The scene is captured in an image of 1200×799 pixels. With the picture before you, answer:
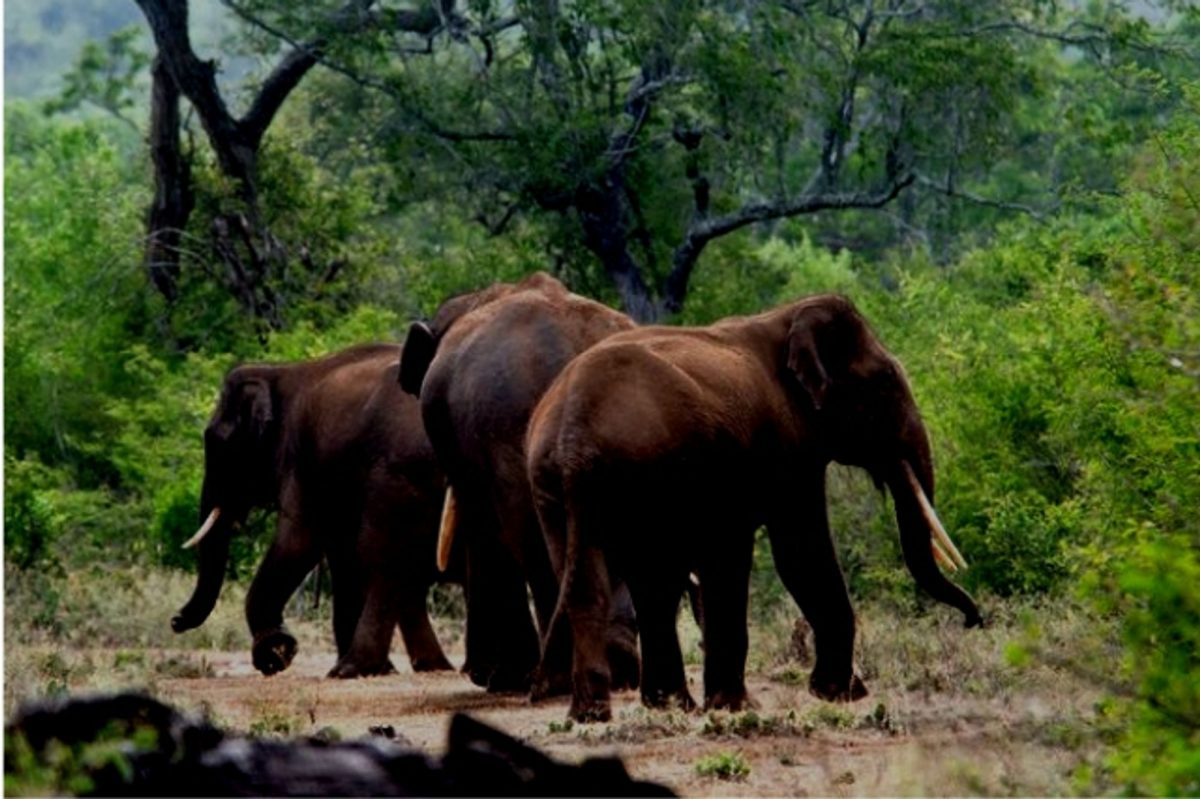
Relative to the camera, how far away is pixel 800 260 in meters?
49.8

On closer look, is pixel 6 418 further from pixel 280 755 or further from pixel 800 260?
pixel 280 755

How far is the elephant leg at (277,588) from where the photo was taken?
737 inches

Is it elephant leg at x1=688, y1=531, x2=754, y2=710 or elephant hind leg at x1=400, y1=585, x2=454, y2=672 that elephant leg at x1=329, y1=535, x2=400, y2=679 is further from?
elephant leg at x1=688, y1=531, x2=754, y2=710

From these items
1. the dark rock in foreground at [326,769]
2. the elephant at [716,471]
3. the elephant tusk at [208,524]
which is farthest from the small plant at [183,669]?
the dark rock in foreground at [326,769]

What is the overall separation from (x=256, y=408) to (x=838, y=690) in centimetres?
626

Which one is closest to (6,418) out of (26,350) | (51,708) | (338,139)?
(26,350)

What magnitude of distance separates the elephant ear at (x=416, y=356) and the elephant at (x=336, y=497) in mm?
972

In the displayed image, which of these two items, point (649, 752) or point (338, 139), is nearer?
point (649, 752)

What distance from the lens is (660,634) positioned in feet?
44.7

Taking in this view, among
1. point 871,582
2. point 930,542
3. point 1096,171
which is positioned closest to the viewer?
point 930,542

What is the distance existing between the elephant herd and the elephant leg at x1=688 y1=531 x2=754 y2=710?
0.01 metres

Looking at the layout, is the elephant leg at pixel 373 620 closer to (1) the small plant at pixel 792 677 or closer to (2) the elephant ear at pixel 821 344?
(1) the small plant at pixel 792 677

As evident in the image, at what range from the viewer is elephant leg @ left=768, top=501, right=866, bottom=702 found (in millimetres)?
14531

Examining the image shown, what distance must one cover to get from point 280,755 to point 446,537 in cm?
910
